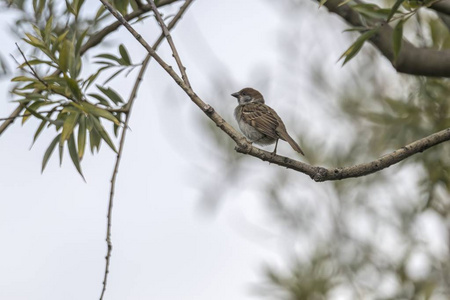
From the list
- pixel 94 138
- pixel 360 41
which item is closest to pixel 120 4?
pixel 94 138

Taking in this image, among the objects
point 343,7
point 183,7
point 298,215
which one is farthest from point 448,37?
point 298,215

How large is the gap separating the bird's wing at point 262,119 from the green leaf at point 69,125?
1364 millimetres

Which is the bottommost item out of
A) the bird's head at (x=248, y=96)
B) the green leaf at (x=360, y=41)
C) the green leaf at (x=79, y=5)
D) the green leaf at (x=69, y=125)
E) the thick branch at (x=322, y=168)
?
the thick branch at (x=322, y=168)

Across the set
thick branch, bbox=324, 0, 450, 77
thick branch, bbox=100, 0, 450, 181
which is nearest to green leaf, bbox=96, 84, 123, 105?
thick branch, bbox=100, 0, 450, 181

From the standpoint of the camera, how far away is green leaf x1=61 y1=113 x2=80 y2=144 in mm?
3736

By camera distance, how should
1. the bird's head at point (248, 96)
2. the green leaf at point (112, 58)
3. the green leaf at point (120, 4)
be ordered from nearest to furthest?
the green leaf at point (112, 58), the green leaf at point (120, 4), the bird's head at point (248, 96)

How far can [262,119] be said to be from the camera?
15.7ft

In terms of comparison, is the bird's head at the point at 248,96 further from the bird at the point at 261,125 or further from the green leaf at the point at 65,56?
the green leaf at the point at 65,56

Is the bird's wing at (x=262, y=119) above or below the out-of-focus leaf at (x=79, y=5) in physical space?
below

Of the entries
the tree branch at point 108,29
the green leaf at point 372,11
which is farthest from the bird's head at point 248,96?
the green leaf at point 372,11

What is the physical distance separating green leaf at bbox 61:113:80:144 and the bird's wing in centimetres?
136

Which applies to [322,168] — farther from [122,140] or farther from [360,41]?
[122,140]

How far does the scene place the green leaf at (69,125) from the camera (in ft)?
12.3

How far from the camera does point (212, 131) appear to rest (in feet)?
26.3
